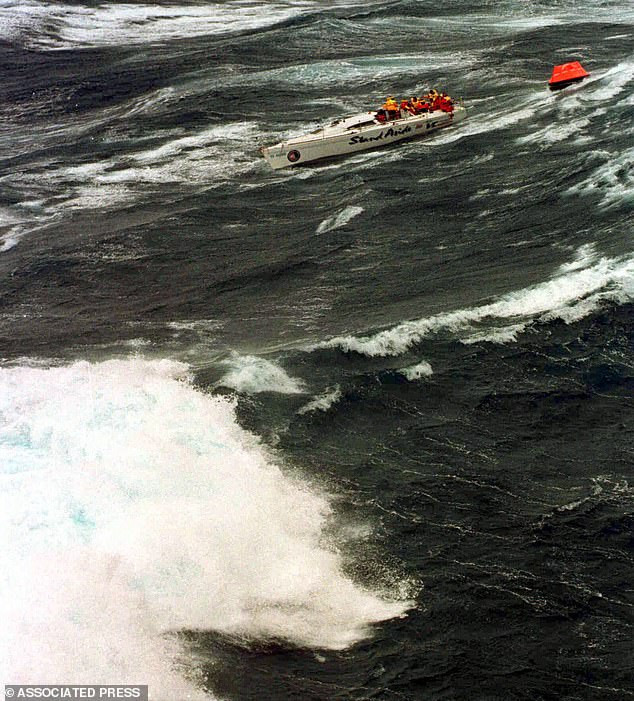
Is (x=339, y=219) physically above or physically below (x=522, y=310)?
above

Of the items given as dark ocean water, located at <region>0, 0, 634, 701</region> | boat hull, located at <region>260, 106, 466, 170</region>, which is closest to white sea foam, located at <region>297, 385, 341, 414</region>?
dark ocean water, located at <region>0, 0, 634, 701</region>

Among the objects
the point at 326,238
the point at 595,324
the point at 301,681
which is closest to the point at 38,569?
the point at 301,681

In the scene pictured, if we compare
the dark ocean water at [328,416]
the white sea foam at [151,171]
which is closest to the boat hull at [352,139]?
the dark ocean water at [328,416]

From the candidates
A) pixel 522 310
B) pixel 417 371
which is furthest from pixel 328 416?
pixel 522 310

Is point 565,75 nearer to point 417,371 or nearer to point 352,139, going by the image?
point 352,139

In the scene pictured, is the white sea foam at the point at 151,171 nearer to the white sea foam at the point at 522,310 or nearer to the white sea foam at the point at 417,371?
the white sea foam at the point at 522,310

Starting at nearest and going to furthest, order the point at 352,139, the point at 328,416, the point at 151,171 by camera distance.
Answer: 1. the point at 328,416
2. the point at 352,139
3. the point at 151,171
